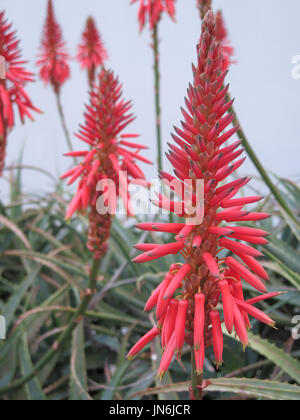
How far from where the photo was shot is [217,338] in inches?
16.5

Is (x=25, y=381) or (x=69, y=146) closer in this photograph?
(x=25, y=381)

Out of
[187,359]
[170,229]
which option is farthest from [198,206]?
[187,359]

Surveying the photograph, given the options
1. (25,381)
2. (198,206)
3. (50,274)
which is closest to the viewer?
(198,206)

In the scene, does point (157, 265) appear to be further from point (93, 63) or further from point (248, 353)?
point (93, 63)

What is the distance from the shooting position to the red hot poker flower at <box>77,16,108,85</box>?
6.25 feet

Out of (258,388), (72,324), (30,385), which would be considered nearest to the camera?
(258,388)

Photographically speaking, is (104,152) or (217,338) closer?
(217,338)

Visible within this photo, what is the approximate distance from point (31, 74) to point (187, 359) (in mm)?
877

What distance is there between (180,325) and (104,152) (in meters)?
0.51

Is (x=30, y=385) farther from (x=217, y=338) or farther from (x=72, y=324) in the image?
(x=217, y=338)

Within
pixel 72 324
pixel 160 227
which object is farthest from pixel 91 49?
pixel 160 227

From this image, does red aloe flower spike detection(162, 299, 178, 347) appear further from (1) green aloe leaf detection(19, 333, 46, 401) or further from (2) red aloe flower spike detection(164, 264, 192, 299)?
(1) green aloe leaf detection(19, 333, 46, 401)

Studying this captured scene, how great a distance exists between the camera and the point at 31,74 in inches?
37.9

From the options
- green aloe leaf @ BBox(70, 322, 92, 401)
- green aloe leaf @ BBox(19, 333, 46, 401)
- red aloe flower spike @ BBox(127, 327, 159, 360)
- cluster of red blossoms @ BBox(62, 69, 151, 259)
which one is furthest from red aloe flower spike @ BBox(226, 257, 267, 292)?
green aloe leaf @ BBox(19, 333, 46, 401)
